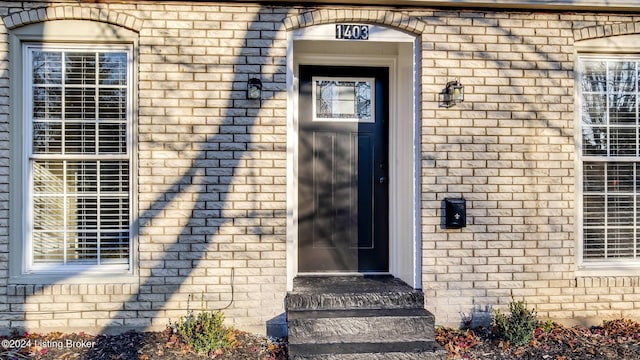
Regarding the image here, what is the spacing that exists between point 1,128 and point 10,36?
2.73 ft

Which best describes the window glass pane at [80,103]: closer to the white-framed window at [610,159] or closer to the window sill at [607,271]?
the white-framed window at [610,159]

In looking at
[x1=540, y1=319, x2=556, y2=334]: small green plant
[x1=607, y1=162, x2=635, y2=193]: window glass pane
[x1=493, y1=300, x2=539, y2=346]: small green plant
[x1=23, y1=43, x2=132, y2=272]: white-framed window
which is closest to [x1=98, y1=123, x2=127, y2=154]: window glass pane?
[x1=23, y1=43, x2=132, y2=272]: white-framed window

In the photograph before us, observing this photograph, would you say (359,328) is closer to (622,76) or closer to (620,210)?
(620,210)

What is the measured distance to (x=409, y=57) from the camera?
13.9ft

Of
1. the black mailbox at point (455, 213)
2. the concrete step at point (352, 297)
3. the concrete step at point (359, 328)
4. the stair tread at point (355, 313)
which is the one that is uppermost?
the black mailbox at point (455, 213)

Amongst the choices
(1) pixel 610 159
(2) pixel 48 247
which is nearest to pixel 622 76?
(1) pixel 610 159

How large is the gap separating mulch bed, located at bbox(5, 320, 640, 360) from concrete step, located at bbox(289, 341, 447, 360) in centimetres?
22

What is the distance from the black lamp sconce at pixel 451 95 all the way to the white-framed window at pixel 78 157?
2916 mm

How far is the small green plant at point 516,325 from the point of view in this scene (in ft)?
12.3

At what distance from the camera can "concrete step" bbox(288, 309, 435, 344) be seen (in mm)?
3611

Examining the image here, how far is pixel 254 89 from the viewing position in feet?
12.6

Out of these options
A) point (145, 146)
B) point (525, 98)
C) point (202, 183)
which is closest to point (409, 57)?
point (525, 98)

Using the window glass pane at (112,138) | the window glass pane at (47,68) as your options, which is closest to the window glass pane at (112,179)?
the window glass pane at (112,138)

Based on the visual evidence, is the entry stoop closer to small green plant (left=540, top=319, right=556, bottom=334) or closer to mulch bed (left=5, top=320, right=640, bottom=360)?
mulch bed (left=5, top=320, right=640, bottom=360)
